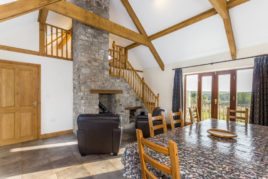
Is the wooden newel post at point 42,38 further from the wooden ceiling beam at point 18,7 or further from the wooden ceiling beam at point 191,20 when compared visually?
the wooden ceiling beam at point 191,20

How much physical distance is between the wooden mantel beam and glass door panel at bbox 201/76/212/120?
54.0 inches

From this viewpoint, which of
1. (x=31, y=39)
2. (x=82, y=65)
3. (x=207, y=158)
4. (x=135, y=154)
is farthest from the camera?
(x=82, y=65)

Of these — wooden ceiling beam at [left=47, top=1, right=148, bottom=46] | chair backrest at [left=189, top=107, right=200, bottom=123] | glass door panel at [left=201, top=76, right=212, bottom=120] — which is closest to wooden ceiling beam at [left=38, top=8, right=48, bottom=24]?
wooden ceiling beam at [left=47, top=1, right=148, bottom=46]

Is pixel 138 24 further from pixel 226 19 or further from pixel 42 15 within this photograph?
pixel 42 15

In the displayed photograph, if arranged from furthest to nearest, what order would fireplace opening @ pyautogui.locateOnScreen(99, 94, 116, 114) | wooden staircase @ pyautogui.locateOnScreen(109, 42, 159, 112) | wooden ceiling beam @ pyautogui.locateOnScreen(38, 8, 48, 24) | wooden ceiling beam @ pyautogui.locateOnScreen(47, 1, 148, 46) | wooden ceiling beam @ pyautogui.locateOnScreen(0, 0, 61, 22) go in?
wooden staircase @ pyautogui.locateOnScreen(109, 42, 159, 112) < fireplace opening @ pyautogui.locateOnScreen(99, 94, 116, 114) < wooden ceiling beam @ pyautogui.locateOnScreen(38, 8, 48, 24) < wooden ceiling beam @ pyautogui.locateOnScreen(47, 1, 148, 46) < wooden ceiling beam @ pyautogui.locateOnScreen(0, 0, 61, 22)

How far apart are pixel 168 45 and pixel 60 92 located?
4.40m

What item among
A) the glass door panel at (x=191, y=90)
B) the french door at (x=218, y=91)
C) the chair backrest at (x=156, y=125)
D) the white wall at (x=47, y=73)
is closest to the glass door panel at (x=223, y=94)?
the french door at (x=218, y=91)

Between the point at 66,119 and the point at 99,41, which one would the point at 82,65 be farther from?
the point at 66,119

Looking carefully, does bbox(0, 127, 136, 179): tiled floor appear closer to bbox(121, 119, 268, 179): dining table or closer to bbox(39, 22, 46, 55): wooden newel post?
bbox(121, 119, 268, 179): dining table

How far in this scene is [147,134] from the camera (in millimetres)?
4355

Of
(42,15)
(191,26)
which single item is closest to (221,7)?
(191,26)

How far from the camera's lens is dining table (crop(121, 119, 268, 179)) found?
3.52 ft

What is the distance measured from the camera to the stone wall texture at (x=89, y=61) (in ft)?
15.5

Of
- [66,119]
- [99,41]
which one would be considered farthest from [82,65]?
[66,119]
